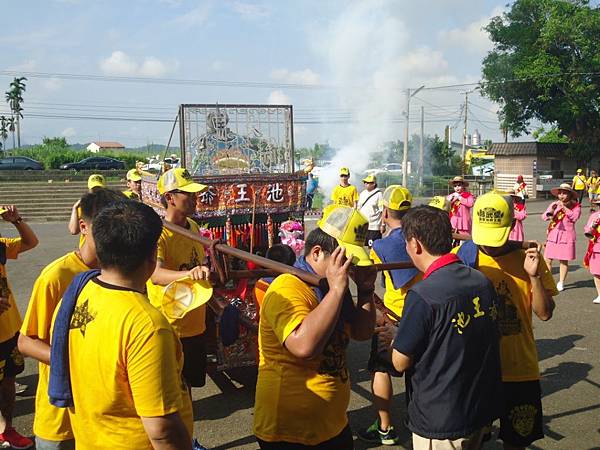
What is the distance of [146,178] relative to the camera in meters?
6.89

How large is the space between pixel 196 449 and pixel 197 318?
96 cm

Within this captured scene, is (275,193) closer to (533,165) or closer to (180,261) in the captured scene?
(180,261)

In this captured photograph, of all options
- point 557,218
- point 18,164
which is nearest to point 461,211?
point 557,218

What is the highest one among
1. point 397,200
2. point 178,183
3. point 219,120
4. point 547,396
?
point 219,120

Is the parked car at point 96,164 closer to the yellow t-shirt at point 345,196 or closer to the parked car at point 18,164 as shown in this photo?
the parked car at point 18,164

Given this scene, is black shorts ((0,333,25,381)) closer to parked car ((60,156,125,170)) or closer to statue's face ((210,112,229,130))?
statue's face ((210,112,229,130))

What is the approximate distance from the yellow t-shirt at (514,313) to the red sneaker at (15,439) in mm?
3423

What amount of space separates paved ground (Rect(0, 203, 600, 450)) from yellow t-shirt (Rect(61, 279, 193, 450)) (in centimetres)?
251

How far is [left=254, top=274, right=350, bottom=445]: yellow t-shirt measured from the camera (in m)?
2.56

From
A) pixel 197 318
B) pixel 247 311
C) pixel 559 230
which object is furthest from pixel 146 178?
pixel 559 230

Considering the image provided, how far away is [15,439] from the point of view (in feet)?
13.9

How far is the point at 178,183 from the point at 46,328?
169 centimetres

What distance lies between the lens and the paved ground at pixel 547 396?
452cm

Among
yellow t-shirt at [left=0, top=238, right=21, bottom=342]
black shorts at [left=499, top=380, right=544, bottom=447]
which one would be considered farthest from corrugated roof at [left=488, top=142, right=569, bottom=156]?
yellow t-shirt at [left=0, top=238, right=21, bottom=342]
